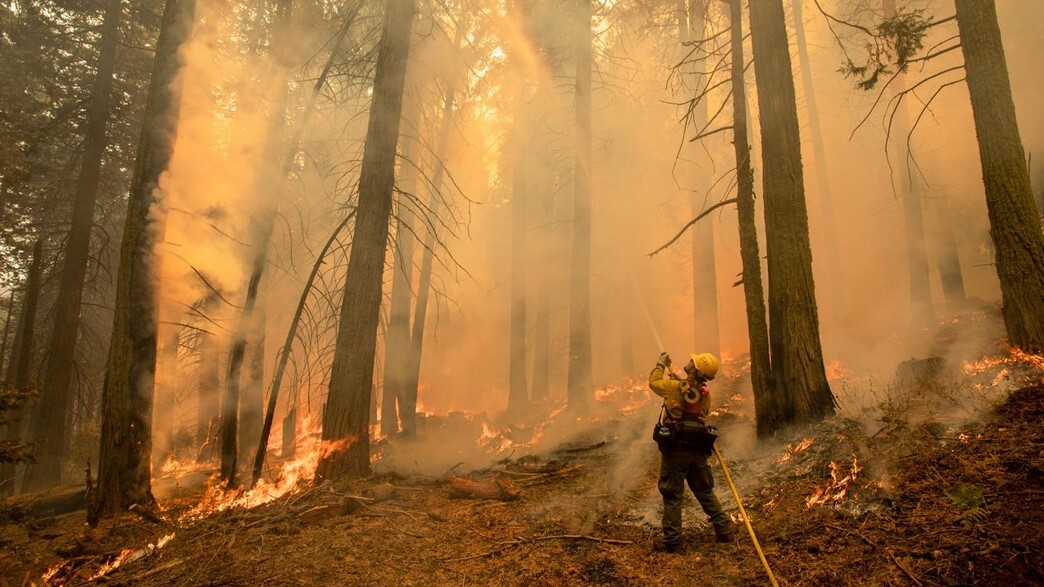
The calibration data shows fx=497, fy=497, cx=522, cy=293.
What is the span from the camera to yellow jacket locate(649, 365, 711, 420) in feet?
16.9

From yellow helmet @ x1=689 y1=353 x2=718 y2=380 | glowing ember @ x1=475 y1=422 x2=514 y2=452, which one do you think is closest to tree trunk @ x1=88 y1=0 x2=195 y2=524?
glowing ember @ x1=475 y1=422 x2=514 y2=452

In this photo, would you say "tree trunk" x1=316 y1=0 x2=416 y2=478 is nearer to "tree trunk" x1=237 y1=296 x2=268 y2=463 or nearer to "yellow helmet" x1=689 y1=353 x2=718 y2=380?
"tree trunk" x1=237 y1=296 x2=268 y2=463

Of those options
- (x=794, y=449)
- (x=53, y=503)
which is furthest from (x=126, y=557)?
(x=794, y=449)

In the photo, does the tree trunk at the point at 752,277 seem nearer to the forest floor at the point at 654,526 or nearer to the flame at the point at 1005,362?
the forest floor at the point at 654,526

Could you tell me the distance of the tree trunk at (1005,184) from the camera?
18.8 feet

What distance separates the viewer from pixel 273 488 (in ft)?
24.2

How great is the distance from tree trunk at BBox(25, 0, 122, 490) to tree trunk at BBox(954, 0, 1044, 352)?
15158 mm

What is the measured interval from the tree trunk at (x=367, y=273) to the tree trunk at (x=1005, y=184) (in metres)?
8.01

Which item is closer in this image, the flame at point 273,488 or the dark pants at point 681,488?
the dark pants at point 681,488

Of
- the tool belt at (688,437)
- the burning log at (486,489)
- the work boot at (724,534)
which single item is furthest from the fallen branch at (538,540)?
the burning log at (486,489)

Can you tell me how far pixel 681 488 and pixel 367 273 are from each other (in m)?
5.34

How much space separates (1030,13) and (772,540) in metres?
19.6

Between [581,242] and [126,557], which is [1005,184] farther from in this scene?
[126,557]

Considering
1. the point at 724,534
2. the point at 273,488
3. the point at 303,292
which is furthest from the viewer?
the point at 303,292
